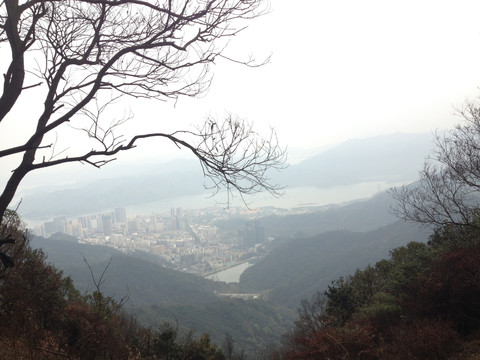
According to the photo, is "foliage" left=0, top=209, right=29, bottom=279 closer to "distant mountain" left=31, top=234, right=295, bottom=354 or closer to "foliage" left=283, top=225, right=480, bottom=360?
"foliage" left=283, top=225, right=480, bottom=360

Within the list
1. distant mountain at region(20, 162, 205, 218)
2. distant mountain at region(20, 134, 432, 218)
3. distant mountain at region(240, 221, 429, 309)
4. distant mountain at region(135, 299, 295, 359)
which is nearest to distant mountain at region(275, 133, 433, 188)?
distant mountain at region(20, 134, 432, 218)

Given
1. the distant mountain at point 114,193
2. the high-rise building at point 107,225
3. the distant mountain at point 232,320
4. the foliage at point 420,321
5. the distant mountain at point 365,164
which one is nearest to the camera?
the foliage at point 420,321

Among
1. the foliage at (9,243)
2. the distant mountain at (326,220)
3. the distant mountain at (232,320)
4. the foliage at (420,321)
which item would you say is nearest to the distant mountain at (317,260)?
the distant mountain at (232,320)

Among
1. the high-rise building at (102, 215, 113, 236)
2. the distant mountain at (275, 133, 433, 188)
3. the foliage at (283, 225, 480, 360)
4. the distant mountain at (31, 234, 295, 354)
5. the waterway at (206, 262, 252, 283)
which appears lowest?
the waterway at (206, 262, 252, 283)

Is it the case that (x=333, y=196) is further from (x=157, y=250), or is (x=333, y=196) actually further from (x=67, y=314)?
(x=67, y=314)

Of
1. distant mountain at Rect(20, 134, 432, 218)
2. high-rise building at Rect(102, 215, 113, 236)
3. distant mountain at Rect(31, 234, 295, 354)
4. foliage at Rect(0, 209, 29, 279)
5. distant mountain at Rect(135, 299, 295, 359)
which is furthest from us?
distant mountain at Rect(20, 134, 432, 218)

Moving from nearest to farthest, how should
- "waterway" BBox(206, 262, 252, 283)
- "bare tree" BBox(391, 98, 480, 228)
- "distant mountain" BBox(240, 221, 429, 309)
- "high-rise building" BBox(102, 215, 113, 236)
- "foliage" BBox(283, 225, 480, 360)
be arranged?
"foliage" BBox(283, 225, 480, 360)
"bare tree" BBox(391, 98, 480, 228)
"distant mountain" BBox(240, 221, 429, 309)
"waterway" BBox(206, 262, 252, 283)
"high-rise building" BBox(102, 215, 113, 236)

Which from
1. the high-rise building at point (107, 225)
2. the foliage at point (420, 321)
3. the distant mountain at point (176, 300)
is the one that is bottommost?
the distant mountain at point (176, 300)

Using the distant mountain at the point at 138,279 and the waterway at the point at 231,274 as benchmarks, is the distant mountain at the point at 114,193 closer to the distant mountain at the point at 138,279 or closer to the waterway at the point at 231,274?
the waterway at the point at 231,274
